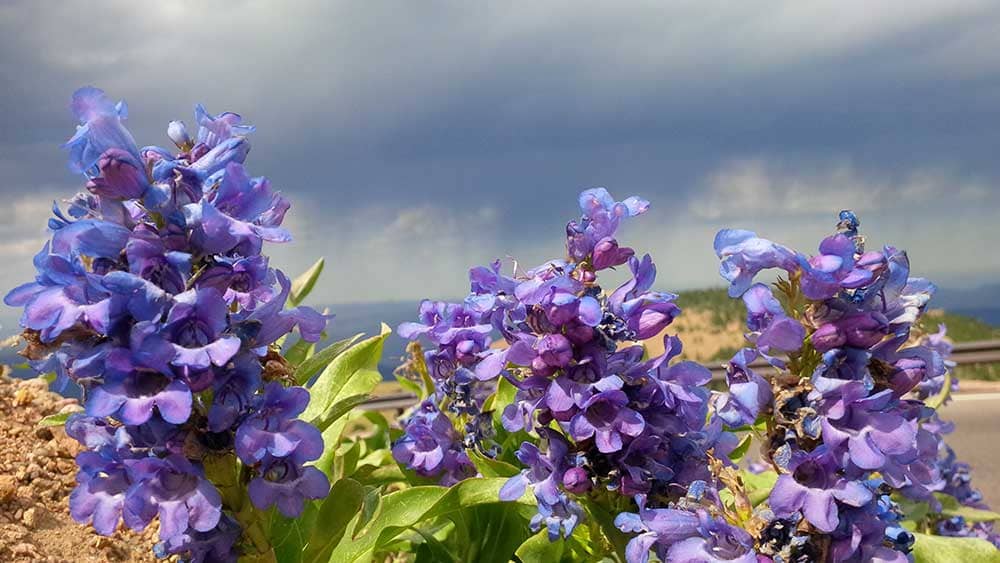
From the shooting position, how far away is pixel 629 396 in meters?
1.89

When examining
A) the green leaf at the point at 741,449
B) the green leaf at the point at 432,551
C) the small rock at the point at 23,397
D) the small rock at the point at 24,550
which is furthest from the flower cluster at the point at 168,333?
the small rock at the point at 23,397

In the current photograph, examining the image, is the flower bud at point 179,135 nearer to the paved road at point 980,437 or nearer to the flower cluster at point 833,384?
the flower cluster at point 833,384

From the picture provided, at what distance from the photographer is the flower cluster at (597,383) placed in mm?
1802

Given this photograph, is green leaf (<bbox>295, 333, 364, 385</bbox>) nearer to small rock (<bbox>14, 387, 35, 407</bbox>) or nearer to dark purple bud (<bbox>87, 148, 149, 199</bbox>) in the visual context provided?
dark purple bud (<bbox>87, 148, 149, 199</bbox>)

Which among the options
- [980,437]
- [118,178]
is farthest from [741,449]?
[980,437]

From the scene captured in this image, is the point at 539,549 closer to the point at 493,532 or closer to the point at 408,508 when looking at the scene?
the point at 408,508

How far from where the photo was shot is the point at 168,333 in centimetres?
156

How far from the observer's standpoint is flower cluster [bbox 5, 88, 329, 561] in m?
1.56

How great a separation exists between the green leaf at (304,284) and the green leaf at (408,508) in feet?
5.56

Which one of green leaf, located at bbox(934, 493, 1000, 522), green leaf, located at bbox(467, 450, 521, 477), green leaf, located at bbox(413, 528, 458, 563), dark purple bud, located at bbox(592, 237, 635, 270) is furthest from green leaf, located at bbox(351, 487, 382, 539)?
green leaf, located at bbox(934, 493, 1000, 522)

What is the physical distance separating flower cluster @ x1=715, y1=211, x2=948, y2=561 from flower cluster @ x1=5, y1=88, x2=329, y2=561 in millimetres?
902

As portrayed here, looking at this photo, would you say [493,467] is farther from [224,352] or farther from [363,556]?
[224,352]

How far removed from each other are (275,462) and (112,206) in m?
0.60

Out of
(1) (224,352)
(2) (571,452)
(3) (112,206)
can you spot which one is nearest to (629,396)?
(2) (571,452)
